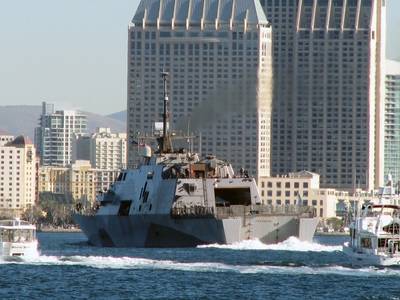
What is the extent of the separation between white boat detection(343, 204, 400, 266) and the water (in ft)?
4.79

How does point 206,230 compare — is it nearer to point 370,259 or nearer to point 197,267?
point 197,267

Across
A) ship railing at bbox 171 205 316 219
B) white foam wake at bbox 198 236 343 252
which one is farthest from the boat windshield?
ship railing at bbox 171 205 316 219

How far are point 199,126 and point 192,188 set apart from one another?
33.5 m

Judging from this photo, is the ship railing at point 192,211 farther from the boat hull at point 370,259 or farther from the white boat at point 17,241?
the white boat at point 17,241

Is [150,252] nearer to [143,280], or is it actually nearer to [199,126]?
[143,280]

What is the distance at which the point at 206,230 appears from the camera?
138m

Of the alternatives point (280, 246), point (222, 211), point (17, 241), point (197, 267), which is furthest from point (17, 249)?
point (280, 246)

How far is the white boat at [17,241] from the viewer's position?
106062 mm

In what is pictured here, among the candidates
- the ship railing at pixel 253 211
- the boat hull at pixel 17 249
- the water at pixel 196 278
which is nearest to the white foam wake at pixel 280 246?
the ship railing at pixel 253 211

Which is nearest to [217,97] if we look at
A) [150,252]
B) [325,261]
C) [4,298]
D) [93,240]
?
[93,240]

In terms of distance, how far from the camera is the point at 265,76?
177625 millimetres

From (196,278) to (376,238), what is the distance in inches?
477

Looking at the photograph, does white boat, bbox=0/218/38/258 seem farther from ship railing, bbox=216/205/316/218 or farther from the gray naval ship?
ship railing, bbox=216/205/316/218

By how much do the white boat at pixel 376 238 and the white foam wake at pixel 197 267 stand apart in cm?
157
